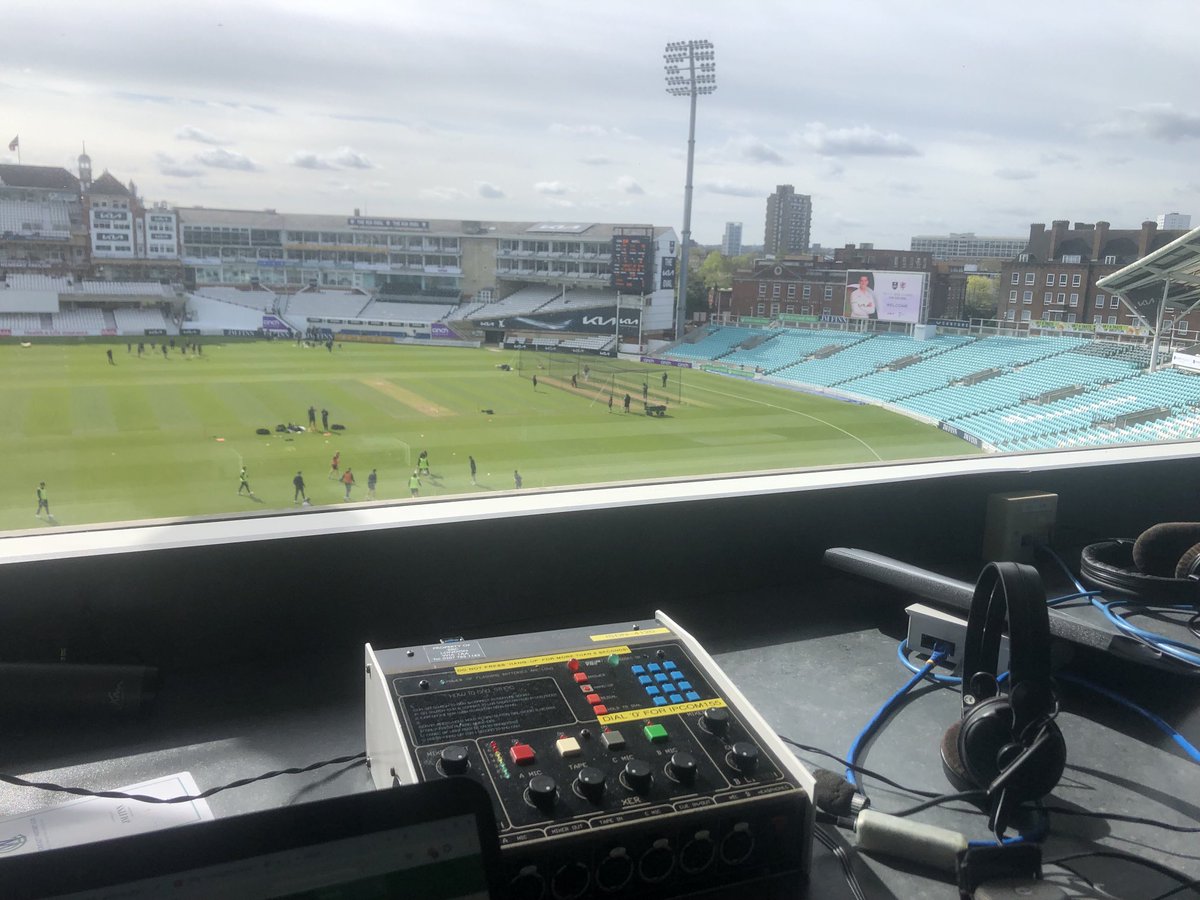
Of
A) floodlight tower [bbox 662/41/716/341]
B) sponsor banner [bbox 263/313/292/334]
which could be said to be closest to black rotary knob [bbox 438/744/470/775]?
floodlight tower [bbox 662/41/716/341]

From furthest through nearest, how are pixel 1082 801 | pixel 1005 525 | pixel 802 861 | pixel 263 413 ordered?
pixel 263 413 → pixel 1005 525 → pixel 1082 801 → pixel 802 861

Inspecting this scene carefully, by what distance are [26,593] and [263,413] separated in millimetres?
3010

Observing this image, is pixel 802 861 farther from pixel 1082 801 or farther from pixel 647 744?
pixel 1082 801

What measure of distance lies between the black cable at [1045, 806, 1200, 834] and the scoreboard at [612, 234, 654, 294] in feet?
6.62

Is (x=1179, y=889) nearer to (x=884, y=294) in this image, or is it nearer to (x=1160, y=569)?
(x=1160, y=569)

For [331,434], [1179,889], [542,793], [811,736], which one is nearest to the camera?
[542,793]

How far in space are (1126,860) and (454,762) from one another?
26.1 inches

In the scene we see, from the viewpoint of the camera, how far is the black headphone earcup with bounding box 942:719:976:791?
94cm

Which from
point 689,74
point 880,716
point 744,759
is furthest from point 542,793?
point 689,74

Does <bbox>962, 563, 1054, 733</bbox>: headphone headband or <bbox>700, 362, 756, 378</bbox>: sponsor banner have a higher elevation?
<bbox>962, 563, 1054, 733</bbox>: headphone headband

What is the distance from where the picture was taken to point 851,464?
1.75 m

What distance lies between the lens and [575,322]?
4586 mm

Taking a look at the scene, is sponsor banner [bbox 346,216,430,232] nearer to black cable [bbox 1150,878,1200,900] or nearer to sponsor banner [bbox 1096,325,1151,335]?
black cable [bbox 1150,878,1200,900]

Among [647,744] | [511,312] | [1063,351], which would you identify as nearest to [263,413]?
[511,312]
